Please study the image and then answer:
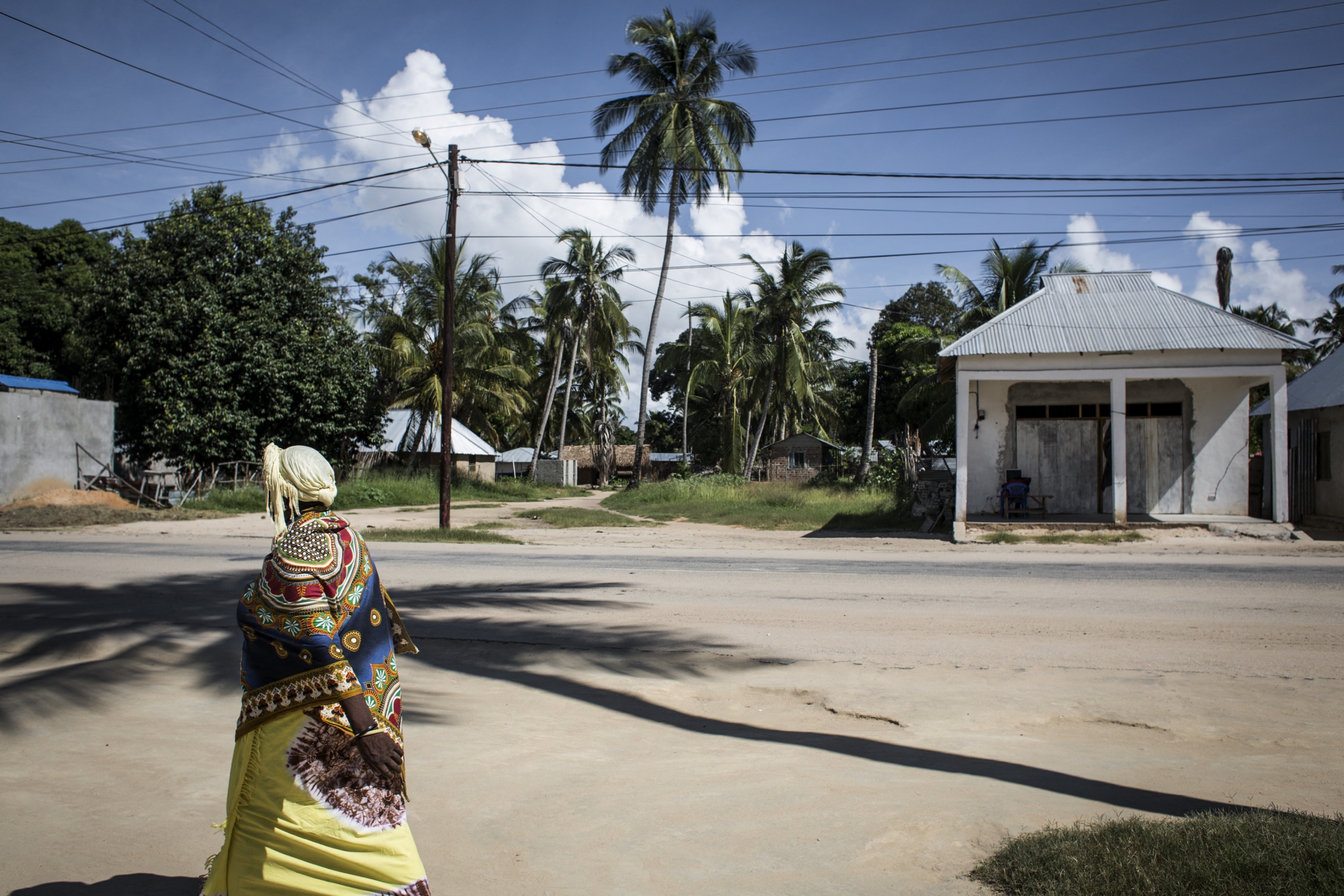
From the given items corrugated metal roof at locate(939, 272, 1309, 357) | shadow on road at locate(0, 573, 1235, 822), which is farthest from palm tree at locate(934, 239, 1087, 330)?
shadow on road at locate(0, 573, 1235, 822)

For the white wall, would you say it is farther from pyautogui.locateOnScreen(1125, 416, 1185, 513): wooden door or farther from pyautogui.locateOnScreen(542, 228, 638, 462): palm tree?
pyautogui.locateOnScreen(542, 228, 638, 462): palm tree

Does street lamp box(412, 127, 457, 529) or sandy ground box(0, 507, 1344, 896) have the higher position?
street lamp box(412, 127, 457, 529)

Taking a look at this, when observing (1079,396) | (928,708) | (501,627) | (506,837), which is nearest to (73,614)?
(501,627)

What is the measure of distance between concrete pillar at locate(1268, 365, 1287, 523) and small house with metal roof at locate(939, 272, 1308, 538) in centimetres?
3

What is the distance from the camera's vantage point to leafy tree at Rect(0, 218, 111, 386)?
34.4m

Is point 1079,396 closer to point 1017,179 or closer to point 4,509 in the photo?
point 1017,179

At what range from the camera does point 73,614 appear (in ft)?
27.6

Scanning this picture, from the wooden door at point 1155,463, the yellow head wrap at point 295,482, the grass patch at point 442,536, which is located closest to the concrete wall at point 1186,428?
the wooden door at point 1155,463

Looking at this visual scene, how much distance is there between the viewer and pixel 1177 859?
312 cm

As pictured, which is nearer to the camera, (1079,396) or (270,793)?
(270,793)

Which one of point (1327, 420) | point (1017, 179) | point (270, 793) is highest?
point (1017, 179)

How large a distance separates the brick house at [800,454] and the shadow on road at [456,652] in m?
37.8

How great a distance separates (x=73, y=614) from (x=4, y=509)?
15911mm

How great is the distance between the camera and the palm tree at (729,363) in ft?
134
